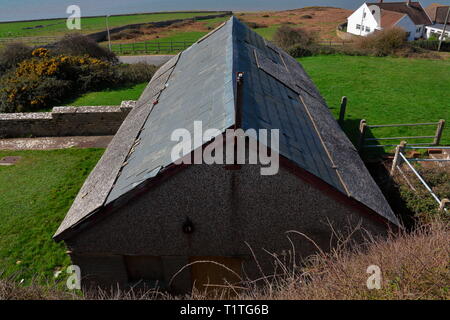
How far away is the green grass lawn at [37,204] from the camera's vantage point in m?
9.58

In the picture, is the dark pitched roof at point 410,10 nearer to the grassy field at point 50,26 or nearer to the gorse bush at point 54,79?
the gorse bush at point 54,79

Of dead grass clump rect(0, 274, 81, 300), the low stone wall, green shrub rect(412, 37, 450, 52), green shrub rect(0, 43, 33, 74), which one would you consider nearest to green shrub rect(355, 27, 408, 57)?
green shrub rect(412, 37, 450, 52)

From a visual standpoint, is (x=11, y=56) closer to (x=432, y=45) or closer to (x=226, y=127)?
(x=226, y=127)

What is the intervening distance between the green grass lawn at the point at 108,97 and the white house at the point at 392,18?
40452mm

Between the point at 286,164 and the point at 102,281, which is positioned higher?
the point at 286,164

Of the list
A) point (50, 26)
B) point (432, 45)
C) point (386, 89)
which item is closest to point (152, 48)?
point (386, 89)

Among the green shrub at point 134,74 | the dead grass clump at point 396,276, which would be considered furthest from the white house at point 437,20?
the dead grass clump at point 396,276

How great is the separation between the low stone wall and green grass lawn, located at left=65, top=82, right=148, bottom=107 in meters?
4.77

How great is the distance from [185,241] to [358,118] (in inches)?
572

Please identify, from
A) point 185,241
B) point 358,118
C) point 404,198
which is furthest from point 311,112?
point 358,118

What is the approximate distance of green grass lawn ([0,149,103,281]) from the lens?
9.58 meters

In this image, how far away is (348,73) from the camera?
27047mm
